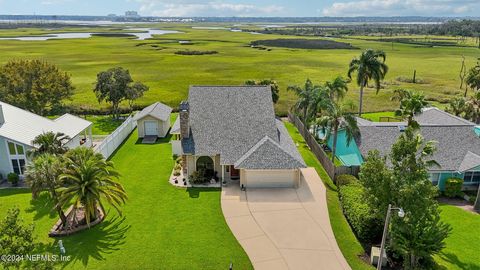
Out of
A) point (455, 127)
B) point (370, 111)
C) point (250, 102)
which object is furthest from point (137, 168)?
point (370, 111)

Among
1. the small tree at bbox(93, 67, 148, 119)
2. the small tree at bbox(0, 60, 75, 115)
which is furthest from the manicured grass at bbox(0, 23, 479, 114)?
the small tree at bbox(93, 67, 148, 119)

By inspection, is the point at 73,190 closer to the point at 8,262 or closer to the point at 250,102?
the point at 8,262

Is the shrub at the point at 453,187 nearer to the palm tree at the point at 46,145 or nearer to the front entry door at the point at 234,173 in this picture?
the front entry door at the point at 234,173

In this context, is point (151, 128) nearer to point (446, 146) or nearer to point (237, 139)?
point (237, 139)

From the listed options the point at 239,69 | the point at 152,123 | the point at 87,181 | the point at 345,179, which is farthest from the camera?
the point at 239,69

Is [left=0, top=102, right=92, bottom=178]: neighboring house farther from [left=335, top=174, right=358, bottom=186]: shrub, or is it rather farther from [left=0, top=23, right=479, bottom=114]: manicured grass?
[left=0, top=23, right=479, bottom=114]: manicured grass

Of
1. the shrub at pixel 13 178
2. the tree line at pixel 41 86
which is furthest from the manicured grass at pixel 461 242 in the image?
the tree line at pixel 41 86

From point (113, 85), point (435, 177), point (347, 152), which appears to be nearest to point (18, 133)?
point (113, 85)
